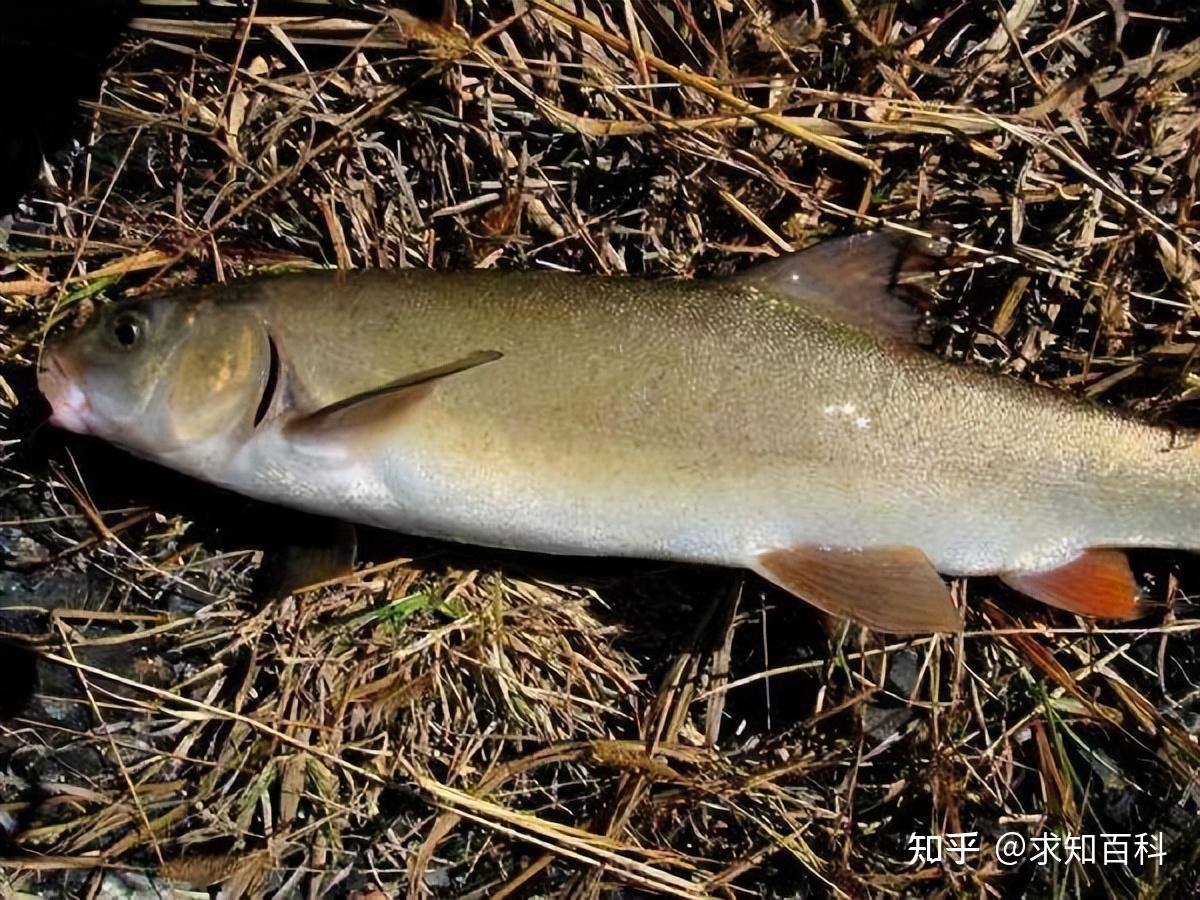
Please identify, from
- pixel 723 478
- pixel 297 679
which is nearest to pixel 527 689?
pixel 297 679

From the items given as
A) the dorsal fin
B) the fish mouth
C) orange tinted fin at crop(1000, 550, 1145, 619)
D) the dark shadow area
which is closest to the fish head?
the fish mouth

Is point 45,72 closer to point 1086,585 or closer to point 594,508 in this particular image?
point 594,508

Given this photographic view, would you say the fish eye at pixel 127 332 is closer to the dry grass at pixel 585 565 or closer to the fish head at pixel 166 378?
the fish head at pixel 166 378

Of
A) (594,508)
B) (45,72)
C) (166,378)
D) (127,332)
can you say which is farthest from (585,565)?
(45,72)

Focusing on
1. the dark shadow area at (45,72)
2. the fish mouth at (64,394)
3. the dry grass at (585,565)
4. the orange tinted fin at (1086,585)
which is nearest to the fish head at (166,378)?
the fish mouth at (64,394)

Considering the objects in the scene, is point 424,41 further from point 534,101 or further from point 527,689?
point 527,689
